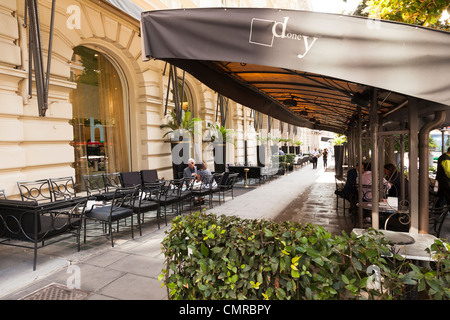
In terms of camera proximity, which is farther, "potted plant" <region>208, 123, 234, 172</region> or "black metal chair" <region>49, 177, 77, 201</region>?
"potted plant" <region>208, 123, 234, 172</region>

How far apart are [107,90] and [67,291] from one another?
7.94 metres

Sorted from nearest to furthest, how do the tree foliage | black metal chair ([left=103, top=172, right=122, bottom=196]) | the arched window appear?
the tree foliage → the arched window → black metal chair ([left=103, top=172, right=122, bottom=196])

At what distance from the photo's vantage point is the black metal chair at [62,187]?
6.77 meters

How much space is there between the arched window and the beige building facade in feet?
0.10

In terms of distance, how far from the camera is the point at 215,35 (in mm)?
2129

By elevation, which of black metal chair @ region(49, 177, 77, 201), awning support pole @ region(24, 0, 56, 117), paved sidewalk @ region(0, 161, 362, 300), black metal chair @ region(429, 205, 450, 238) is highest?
awning support pole @ region(24, 0, 56, 117)

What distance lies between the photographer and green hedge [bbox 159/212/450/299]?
174cm

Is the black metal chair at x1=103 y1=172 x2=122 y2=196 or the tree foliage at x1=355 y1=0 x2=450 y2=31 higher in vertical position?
the tree foliage at x1=355 y1=0 x2=450 y2=31

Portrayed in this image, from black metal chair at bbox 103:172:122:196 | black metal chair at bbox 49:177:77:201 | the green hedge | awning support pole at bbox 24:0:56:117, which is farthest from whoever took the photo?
black metal chair at bbox 103:172:122:196

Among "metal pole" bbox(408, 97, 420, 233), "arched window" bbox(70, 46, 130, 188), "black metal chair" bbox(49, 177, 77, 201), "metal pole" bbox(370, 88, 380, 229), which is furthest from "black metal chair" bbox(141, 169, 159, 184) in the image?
"metal pole" bbox(408, 97, 420, 233)

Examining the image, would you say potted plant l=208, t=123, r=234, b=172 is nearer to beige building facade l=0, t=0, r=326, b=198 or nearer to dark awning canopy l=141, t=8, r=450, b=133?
beige building facade l=0, t=0, r=326, b=198

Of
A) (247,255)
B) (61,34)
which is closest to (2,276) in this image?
(247,255)

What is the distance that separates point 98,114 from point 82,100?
0.73 meters
